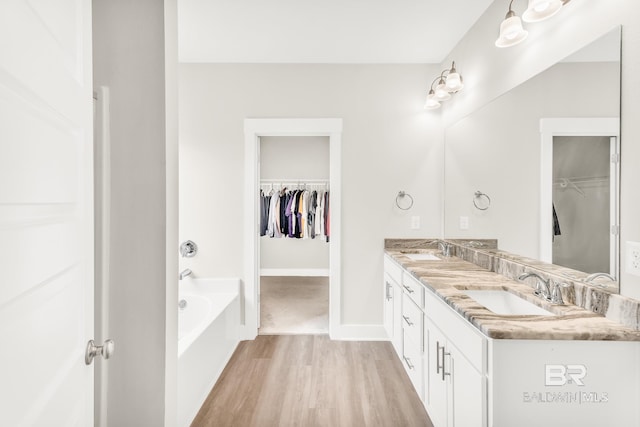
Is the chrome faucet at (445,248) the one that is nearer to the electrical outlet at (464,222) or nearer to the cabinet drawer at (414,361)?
the electrical outlet at (464,222)

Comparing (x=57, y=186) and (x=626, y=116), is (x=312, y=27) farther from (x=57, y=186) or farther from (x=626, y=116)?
(x=57, y=186)

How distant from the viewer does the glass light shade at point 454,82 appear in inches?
100

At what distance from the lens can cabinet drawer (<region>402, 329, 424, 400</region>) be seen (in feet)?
6.54

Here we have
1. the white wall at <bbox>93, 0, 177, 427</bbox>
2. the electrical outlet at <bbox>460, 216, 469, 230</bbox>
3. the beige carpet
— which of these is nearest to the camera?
the white wall at <bbox>93, 0, 177, 427</bbox>

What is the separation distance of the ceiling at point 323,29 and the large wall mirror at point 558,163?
79 cm

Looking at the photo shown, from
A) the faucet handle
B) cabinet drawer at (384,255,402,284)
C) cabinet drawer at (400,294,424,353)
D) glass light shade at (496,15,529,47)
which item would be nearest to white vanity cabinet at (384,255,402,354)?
cabinet drawer at (384,255,402,284)

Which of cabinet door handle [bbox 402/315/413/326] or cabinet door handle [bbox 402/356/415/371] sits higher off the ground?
cabinet door handle [bbox 402/315/413/326]

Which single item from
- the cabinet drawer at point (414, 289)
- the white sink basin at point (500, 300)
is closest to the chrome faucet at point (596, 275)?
the white sink basin at point (500, 300)

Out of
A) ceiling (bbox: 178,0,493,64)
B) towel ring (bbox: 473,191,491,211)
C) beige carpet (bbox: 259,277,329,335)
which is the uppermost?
ceiling (bbox: 178,0,493,64)

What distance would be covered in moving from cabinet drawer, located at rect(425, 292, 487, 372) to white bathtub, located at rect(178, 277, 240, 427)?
4.63 ft

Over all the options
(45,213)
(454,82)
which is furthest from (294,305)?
(45,213)

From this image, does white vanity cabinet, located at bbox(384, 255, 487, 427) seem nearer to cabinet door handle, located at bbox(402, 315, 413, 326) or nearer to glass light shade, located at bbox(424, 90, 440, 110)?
cabinet door handle, located at bbox(402, 315, 413, 326)

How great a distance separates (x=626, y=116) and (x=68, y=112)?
73.3 inches

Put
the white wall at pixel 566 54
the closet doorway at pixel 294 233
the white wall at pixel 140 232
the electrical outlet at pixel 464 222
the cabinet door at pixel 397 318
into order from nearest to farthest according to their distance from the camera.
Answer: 1. the white wall at pixel 566 54
2. the white wall at pixel 140 232
3. the cabinet door at pixel 397 318
4. the electrical outlet at pixel 464 222
5. the closet doorway at pixel 294 233
